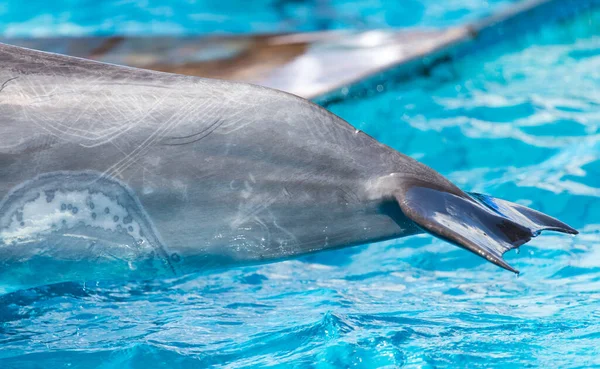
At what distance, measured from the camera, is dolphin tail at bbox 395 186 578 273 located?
251cm

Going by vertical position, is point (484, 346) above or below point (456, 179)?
below

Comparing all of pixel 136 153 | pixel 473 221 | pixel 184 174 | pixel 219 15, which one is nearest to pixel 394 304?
pixel 473 221

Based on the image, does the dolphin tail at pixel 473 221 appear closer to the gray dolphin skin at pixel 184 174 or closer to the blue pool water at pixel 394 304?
the gray dolphin skin at pixel 184 174

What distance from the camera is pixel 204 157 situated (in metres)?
2.82

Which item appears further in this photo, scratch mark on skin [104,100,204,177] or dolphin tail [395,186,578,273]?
scratch mark on skin [104,100,204,177]

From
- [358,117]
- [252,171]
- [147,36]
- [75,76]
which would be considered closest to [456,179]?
[358,117]

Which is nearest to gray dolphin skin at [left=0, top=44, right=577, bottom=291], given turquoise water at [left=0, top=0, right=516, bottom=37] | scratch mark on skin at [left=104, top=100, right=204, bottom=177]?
scratch mark on skin at [left=104, top=100, right=204, bottom=177]

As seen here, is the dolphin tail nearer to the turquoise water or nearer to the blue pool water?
the blue pool water

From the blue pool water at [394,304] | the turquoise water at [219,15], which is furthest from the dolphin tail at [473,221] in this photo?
the turquoise water at [219,15]

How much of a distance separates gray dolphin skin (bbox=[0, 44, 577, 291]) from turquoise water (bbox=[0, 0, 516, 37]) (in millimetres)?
5869

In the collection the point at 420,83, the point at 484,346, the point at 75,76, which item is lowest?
the point at 484,346

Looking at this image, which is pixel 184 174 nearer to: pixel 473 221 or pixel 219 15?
pixel 473 221

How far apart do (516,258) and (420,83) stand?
8.32ft

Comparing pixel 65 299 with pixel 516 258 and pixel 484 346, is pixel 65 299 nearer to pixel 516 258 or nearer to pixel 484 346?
pixel 484 346
